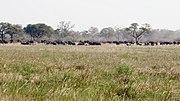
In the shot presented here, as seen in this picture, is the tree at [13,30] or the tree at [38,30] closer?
the tree at [13,30]

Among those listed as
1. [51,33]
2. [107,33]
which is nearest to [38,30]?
[51,33]

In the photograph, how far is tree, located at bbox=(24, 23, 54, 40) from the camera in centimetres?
12250

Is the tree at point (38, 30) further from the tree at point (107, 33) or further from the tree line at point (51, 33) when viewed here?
the tree at point (107, 33)

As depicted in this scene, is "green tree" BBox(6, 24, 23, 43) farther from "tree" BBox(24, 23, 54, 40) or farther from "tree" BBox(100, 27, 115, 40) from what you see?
"tree" BBox(100, 27, 115, 40)

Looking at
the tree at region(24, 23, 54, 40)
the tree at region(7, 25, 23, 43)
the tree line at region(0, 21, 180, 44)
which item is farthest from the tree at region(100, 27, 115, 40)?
the tree at region(7, 25, 23, 43)

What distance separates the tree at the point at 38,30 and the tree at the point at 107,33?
50775mm

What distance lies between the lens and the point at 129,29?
14212 cm

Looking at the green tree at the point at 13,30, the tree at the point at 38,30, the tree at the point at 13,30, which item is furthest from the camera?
the tree at the point at 38,30

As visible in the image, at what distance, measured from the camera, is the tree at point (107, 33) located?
174125mm

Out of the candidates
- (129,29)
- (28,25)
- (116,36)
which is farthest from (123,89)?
(116,36)

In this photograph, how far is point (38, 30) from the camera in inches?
4843

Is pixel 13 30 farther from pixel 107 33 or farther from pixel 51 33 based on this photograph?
pixel 107 33

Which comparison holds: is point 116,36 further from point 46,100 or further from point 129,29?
point 46,100

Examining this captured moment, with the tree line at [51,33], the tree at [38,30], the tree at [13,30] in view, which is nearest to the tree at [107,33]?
the tree line at [51,33]
